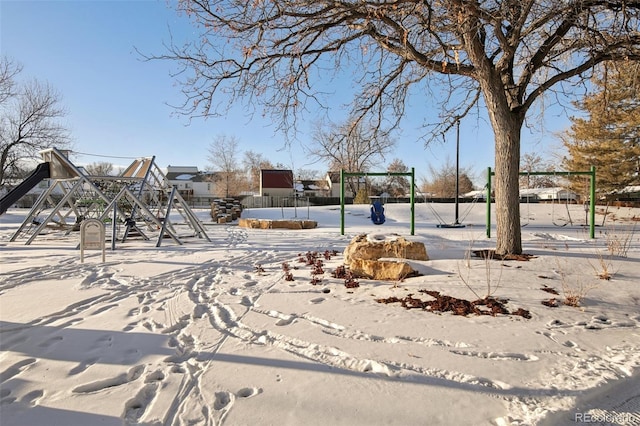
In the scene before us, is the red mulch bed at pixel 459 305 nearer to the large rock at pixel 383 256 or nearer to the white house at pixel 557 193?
the large rock at pixel 383 256

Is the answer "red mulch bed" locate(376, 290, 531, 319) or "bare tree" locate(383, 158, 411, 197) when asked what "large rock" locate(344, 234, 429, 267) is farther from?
"bare tree" locate(383, 158, 411, 197)

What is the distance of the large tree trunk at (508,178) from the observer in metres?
6.77

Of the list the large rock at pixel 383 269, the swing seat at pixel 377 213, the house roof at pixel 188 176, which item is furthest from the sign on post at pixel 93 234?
the house roof at pixel 188 176

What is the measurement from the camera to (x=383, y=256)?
6523 mm

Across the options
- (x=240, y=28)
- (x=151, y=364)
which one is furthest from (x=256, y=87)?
(x=151, y=364)

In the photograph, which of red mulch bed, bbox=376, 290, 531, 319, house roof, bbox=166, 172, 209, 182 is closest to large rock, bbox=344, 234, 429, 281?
red mulch bed, bbox=376, 290, 531, 319

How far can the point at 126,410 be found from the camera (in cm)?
235

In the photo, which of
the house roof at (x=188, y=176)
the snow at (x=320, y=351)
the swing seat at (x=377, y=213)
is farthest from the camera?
the house roof at (x=188, y=176)

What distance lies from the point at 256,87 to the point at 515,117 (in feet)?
17.3

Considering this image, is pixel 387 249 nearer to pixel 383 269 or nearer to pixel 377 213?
Answer: pixel 383 269

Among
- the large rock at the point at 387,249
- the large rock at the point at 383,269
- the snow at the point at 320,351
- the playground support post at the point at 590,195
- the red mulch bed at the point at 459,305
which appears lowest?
the snow at the point at 320,351

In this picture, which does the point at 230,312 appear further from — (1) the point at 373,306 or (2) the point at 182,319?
(1) the point at 373,306

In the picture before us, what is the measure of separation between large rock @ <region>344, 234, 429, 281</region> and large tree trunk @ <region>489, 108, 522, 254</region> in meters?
1.68

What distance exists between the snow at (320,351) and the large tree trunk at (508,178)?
2.75 ft
